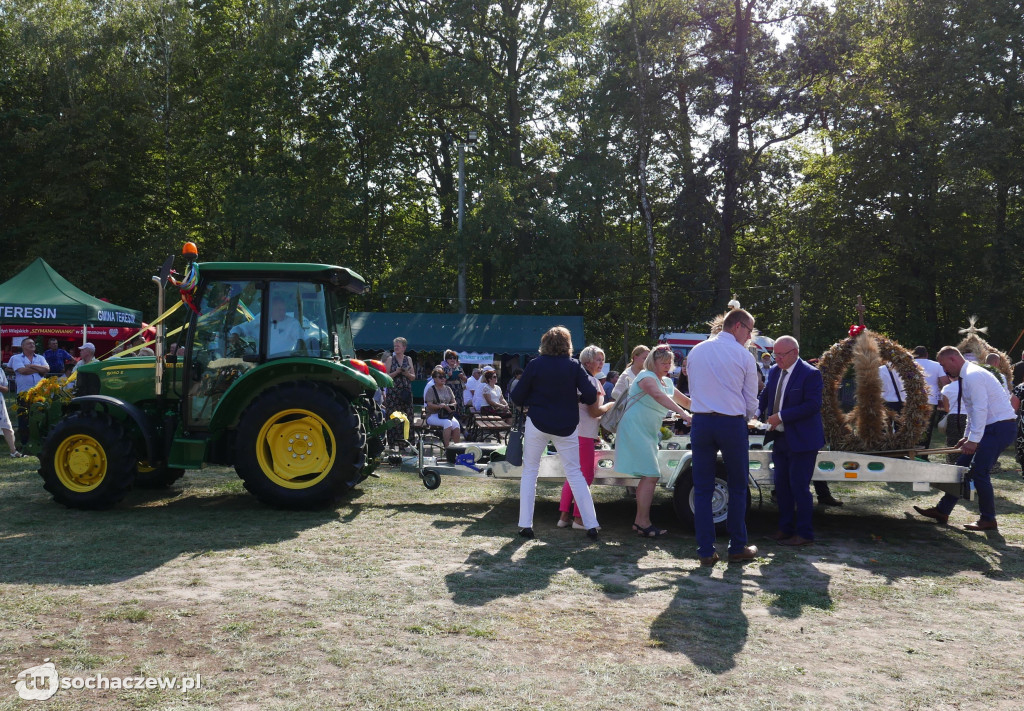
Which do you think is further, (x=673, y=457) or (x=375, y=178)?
(x=375, y=178)

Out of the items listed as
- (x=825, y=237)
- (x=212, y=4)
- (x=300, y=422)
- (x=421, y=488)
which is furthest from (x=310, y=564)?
(x=212, y=4)

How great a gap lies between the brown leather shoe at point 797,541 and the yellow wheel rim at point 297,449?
3934 mm

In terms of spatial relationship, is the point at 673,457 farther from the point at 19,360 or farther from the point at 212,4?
the point at 212,4

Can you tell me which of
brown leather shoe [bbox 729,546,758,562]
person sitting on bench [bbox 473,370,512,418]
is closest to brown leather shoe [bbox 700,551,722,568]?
brown leather shoe [bbox 729,546,758,562]

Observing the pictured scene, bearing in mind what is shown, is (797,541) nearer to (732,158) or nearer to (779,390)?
(779,390)

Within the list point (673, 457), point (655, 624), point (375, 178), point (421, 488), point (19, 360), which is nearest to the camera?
point (655, 624)

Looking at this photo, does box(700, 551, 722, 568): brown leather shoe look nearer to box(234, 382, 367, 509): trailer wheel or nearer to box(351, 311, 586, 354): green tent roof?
box(234, 382, 367, 509): trailer wheel

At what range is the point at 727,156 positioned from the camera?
28109 mm

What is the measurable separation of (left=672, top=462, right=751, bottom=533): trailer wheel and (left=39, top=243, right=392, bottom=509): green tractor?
2857 millimetres

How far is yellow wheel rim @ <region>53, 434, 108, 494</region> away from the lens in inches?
303

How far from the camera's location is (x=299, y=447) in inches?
314

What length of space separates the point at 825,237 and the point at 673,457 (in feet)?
71.8

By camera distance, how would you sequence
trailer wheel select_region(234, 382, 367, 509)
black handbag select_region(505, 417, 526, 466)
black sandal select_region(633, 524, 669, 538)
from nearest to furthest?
black sandal select_region(633, 524, 669, 538), black handbag select_region(505, 417, 526, 466), trailer wheel select_region(234, 382, 367, 509)

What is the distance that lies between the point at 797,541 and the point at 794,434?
2.76ft
